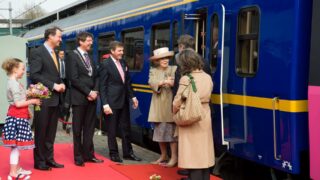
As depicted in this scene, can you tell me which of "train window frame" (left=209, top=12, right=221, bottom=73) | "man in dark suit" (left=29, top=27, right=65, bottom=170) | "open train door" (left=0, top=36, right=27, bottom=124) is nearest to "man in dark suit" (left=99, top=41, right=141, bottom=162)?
"man in dark suit" (left=29, top=27, right=65, bottom=170)

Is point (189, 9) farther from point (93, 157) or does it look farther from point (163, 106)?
point (93, 157)

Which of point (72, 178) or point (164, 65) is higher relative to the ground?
point (164, 65)

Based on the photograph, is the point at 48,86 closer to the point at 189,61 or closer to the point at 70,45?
the point at 189,61

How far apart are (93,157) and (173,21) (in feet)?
8.85

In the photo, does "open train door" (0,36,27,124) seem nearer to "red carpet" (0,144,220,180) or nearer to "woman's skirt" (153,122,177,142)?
"red carpet" (0,144,220,180)

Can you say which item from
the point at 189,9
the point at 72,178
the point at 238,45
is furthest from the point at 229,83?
the point at 72,178

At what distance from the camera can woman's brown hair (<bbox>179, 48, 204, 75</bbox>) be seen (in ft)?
19.5

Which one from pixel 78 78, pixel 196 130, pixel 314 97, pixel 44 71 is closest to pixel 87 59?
pixel 78 78

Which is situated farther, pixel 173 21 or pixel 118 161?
pixel 173 21

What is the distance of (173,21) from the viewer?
8.85 m

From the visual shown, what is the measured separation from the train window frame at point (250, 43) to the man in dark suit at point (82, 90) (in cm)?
233

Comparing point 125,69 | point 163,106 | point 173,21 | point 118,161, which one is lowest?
point 118,161

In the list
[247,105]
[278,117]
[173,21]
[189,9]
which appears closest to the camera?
[278,117]

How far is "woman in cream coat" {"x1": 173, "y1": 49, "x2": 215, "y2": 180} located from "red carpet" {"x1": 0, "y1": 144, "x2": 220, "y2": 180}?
1103mm
